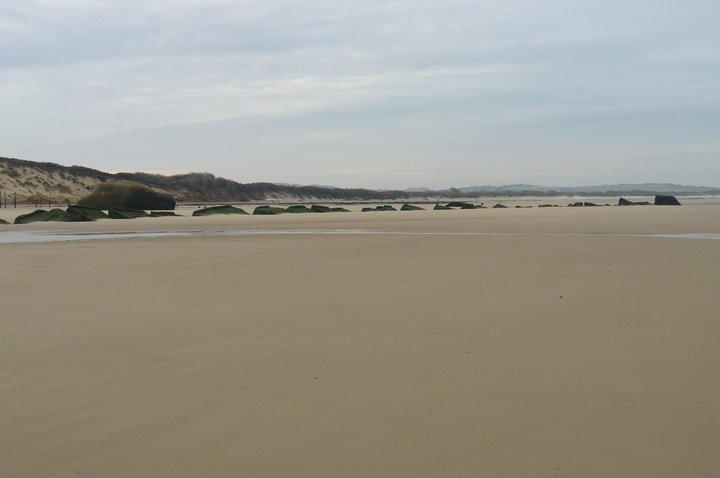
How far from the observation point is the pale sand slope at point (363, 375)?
2988 mm

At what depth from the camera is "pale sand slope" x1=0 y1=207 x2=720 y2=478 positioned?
118 inches

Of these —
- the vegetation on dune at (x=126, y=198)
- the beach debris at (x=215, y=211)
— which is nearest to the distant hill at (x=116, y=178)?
the vegetation on dune at (x=126, y=198)

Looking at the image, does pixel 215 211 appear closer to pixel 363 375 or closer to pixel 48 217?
pixel 48 217

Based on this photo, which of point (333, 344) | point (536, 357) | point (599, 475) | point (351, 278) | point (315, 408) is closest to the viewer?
point (599, 475)

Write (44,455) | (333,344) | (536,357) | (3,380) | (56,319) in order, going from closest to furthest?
(44,455)
(3,380)
(536,357)
(333,344)
(56,319)

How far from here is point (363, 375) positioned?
418 cm

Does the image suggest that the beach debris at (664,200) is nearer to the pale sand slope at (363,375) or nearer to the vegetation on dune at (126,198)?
the vegetation on dune at (126,198)

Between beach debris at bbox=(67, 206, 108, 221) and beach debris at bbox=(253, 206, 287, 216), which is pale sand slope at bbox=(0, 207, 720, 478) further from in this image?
beach debris at bbox=(253, 206, 287, 216)

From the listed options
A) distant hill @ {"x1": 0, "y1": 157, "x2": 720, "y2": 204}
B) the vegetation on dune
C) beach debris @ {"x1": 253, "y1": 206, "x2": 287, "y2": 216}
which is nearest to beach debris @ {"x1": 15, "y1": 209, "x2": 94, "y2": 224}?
beach debris @ {"x1": 253, "y1": 206, "x2": 287, "y2": 216}

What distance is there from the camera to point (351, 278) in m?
8.34

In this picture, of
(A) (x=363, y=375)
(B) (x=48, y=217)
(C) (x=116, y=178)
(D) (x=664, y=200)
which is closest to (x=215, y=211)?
(B) (x=48, y=217)

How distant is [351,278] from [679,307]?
3.88 meters

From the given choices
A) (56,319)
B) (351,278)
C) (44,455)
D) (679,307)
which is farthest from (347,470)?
(351,278)

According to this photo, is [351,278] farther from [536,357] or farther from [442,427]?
[442,427]
